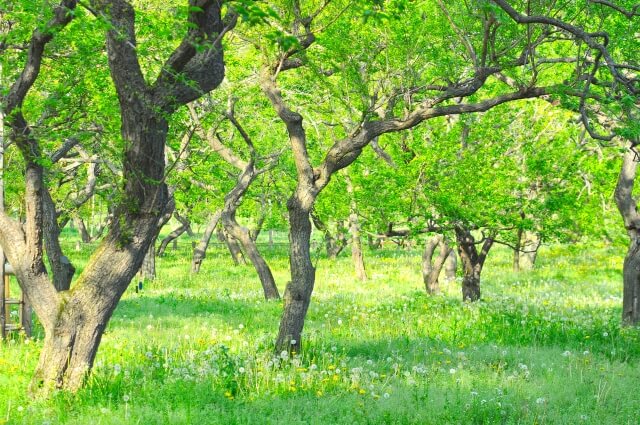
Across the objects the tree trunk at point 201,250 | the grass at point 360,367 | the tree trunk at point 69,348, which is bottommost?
the grass at point 360,367

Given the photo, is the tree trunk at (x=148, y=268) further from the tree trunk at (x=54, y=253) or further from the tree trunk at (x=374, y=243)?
the tree trunk at (x=374, y=243)

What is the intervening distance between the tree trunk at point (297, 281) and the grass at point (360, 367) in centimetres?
34

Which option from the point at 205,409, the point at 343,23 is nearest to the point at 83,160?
the point at 343,23

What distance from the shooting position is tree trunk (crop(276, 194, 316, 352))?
10664 millimetres

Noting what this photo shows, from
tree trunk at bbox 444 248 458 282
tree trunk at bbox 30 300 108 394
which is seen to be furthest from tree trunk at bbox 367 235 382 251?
tree trunk at bbox 30 300 108 394

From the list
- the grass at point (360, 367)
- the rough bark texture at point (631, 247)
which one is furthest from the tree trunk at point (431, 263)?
the rough bark texture at point (631, 247)

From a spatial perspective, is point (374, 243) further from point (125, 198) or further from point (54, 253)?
point (125, 198)

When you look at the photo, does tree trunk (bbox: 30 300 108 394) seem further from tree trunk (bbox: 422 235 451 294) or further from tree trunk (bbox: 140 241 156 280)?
tree trunk (bbox: 140 241 156 280)

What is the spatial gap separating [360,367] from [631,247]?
317 inches

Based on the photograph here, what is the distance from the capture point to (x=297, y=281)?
1078cm

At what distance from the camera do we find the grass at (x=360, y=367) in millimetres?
7707

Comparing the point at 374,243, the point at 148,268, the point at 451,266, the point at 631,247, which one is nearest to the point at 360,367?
the point at 631,247

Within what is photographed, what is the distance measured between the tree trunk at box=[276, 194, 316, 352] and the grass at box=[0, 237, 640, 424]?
13.5 inches

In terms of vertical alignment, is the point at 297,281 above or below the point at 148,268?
above
